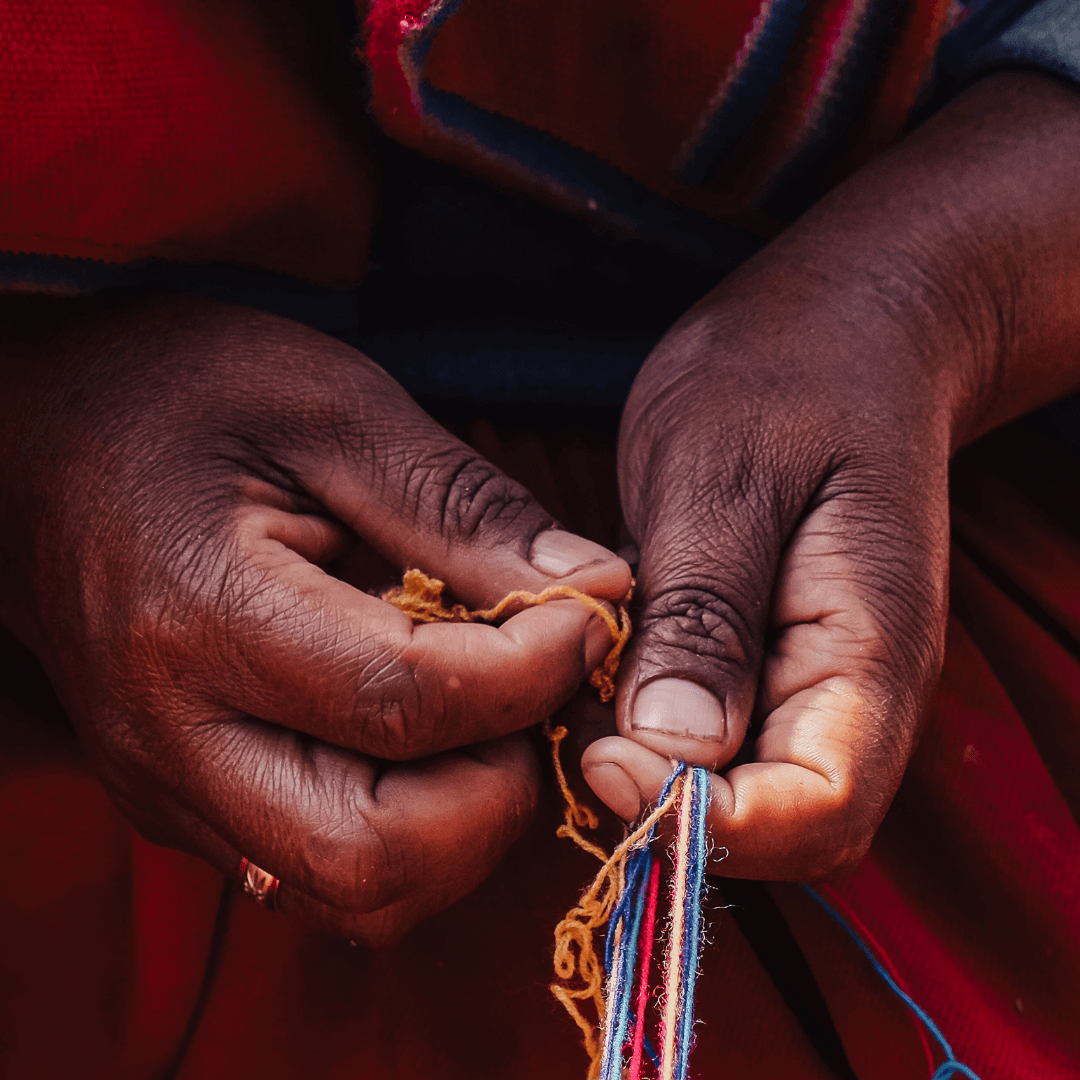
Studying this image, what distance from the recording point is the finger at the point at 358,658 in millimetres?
521

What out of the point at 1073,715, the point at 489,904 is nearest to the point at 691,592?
the point at 489,904

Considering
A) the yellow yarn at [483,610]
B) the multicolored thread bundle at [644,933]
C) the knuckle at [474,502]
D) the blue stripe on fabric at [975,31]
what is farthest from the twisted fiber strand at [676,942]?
the blue stripe on fabric at [975,31]

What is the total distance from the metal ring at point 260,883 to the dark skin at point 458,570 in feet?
0.05

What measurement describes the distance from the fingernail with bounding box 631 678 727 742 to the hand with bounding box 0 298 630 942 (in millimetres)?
50

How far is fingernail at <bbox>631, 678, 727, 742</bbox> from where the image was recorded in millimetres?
533

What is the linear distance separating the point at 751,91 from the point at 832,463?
367 mm

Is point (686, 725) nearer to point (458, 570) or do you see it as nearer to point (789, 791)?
point (789, 791)

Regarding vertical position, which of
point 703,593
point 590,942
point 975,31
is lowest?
point 590,942

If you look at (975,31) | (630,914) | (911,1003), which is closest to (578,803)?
(630,914)

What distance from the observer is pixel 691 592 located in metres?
0.57

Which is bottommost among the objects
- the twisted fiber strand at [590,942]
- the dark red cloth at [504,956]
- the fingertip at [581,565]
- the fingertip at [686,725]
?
the dark red cloth at [504,956]

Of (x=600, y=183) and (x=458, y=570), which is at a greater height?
(x=600, y=183)

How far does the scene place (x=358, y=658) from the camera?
1.70 ft

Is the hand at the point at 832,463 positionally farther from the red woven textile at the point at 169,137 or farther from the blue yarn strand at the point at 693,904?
the red woven textile at the point at 169,137
